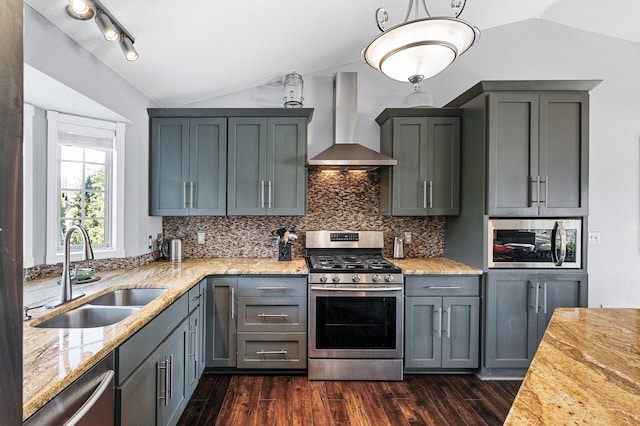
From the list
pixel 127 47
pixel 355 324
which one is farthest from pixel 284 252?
pixel 127 47

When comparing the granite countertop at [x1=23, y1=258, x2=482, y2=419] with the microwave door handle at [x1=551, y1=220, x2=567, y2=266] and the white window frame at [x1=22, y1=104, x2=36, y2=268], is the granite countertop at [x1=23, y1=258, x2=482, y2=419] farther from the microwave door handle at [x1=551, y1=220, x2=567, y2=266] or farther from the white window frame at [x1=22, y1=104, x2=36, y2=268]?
the microwave door handle at [x1=551, y1=220, x2=567, y2=266]

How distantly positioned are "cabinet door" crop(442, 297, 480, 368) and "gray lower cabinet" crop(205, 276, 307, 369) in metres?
1.19

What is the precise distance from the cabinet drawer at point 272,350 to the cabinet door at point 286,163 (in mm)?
1120

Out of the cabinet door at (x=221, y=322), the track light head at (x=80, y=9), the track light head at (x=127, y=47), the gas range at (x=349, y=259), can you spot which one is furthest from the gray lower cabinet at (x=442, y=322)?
the track light head at (x=80, y=9)

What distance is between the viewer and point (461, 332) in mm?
2705

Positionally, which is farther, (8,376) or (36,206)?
(36,206)

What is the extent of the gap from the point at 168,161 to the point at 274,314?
68.5 inches

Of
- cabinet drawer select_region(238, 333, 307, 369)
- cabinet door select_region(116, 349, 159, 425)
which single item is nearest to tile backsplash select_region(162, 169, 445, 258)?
cabinet drawer select_region(238, 333, 307, 369)

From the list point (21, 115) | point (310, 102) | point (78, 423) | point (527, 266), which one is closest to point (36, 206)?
point (78, 423)

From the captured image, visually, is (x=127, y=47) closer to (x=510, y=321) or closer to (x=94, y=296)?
(x=94, y=296)

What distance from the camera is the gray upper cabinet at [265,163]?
303cm

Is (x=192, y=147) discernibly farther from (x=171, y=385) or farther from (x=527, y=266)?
(x=527, y=266)

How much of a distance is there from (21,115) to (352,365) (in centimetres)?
264

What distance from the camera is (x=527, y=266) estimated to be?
266 centimetres
